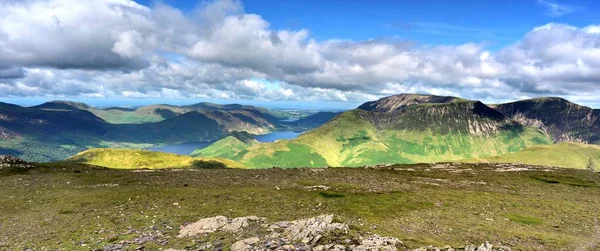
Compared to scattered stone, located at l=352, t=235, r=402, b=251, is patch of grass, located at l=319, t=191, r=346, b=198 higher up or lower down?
lower down

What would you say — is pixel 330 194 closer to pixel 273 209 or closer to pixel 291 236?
pixel 273 209

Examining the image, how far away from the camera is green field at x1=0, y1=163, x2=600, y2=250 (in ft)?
91.0

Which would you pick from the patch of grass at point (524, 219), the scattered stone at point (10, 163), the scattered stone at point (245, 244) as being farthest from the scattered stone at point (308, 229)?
the scattered stone at point (10, 163)

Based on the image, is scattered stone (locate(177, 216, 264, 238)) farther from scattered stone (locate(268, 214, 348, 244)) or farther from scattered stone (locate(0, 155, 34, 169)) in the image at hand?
scattered stone (locate(0, 155, 34, 169))

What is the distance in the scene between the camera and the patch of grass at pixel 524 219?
35.8 meters

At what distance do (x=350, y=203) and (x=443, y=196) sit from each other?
16472mm

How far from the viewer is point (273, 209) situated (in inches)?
1420

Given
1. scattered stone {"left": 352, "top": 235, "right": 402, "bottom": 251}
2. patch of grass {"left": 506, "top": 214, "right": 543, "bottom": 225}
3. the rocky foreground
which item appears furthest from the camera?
patch of grass {"left": 506, "top": 214, "right": 543, "bottom": 225}

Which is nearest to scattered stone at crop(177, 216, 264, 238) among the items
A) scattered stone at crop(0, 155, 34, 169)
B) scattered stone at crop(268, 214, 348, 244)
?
scattered stone at crop(268, 214, 348, 244)

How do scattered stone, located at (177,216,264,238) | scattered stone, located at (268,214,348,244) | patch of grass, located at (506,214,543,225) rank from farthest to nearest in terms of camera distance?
patch of grass, located at (506,214,543,225) → scattered stone, located at (177,216,264,238) → scattered stone, located at (268,214,348,244)

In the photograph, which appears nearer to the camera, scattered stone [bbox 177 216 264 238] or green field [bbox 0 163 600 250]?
scattered stone [bbox 177 216 264 238]

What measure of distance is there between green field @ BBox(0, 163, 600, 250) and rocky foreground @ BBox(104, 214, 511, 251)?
42.1 inches

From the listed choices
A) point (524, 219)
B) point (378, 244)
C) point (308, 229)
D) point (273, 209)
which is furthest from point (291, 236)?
→ point (524, 219)

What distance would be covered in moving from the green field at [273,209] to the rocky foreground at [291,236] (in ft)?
3.51
